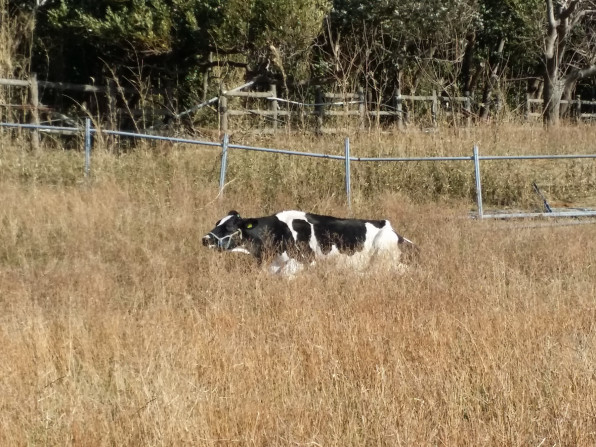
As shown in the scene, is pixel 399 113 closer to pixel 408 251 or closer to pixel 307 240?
pixel 408 251

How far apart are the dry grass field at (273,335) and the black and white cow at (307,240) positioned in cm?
23

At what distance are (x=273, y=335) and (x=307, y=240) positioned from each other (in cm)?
268

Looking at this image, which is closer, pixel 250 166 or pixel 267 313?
pixel 267 313

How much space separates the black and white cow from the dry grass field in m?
0.23

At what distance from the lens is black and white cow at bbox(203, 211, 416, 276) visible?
781cm

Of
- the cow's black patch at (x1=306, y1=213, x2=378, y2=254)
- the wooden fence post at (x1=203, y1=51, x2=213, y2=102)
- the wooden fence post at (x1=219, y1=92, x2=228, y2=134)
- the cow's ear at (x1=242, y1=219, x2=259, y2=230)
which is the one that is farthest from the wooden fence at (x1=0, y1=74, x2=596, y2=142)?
the cow's ear at (x1=242, y1=219, x2=259, y2=230)

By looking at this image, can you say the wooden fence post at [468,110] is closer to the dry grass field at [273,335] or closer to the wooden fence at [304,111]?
the wooden fence at [304,111]

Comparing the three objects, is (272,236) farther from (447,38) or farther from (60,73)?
(60,73)

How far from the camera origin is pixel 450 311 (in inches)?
230

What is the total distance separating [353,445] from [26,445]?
159 centimetres

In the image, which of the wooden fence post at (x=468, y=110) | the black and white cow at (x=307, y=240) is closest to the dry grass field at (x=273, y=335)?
the black and white cow at (x=307, y=240)

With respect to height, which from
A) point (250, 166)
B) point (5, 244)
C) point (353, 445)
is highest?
point (250, 166)

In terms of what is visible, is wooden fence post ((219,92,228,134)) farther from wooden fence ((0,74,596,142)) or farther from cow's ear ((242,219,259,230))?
cow's ear ((242,219,259,230))

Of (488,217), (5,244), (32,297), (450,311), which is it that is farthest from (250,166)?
(450,311)
